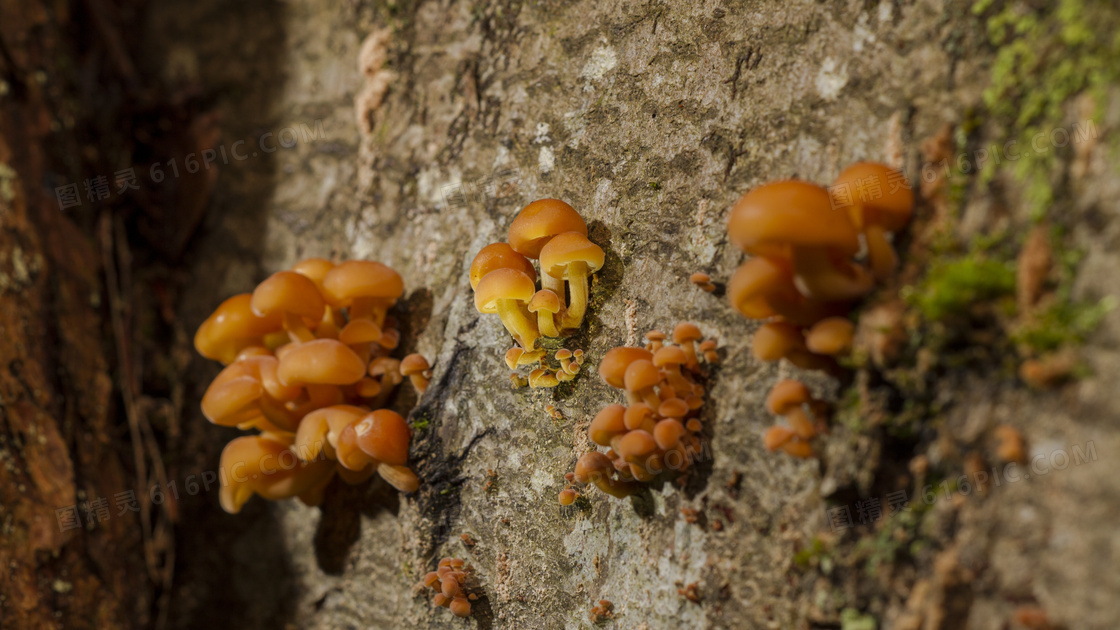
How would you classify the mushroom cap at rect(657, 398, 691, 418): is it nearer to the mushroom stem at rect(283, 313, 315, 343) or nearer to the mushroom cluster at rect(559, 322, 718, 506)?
the mushroom cluster at rect(559, 322, 718, 506)

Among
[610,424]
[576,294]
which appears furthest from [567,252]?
[610,424]

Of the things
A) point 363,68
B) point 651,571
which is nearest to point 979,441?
point 651,571

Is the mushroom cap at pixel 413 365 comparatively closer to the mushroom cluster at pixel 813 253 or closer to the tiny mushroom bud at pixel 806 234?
the mushroom cluster at pixel 813 253

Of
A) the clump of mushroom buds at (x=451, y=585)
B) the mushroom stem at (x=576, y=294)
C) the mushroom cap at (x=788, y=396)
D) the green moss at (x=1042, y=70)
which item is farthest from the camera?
the clump of mushroom buds at (x=451, y=585)

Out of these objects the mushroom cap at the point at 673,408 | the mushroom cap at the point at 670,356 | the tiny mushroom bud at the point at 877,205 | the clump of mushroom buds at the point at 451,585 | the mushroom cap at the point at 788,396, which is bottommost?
the clump of mushroom buds at the point at 451,585

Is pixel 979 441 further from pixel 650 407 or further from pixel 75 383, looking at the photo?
pixel 75 383

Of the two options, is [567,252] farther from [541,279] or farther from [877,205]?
[877,205]

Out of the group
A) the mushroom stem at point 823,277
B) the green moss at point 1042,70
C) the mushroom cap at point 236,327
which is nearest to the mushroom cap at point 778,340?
the mushroom stem at point 823,277

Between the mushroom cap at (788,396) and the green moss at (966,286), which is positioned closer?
the green moss at (966,286)
